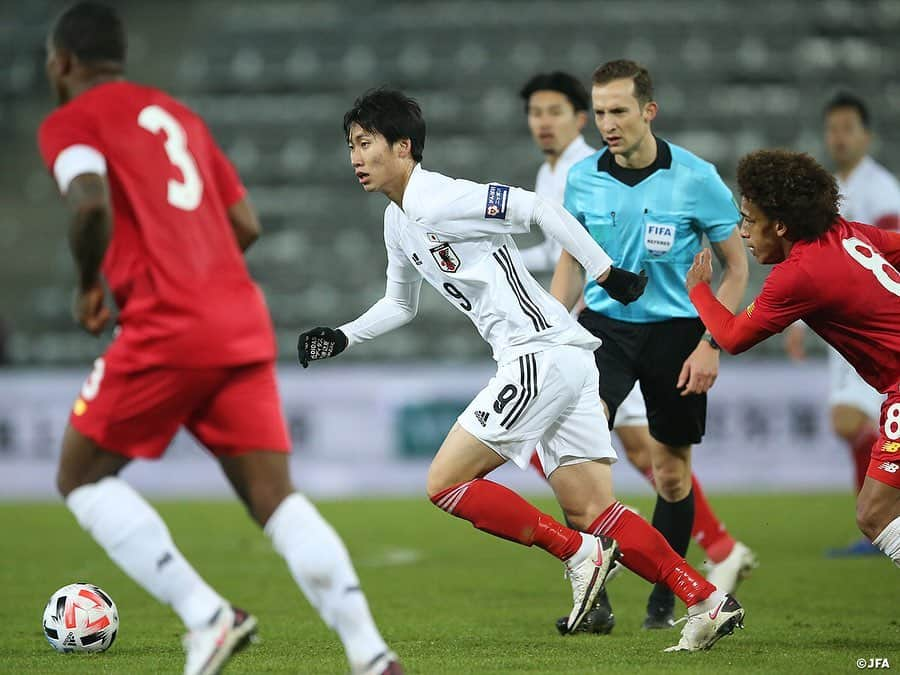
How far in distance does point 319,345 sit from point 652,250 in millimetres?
1661

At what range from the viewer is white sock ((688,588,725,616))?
17.5 ft

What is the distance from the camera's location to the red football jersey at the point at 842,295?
505 centimetres

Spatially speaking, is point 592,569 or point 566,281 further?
point 566,281

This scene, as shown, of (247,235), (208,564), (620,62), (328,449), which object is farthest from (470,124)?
(247,235)

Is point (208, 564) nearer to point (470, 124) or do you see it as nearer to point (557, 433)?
point (557, 433)

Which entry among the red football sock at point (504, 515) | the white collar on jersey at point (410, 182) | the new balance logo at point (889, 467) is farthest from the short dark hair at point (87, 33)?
the new balance logo at point (889, 467)

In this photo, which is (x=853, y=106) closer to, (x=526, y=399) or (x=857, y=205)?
(x=857, y=205)

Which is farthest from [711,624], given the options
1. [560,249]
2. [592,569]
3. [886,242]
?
[560,249]

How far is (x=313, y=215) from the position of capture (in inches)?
805

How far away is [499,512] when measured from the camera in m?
5.38

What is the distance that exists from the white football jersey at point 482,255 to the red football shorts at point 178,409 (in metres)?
1.06

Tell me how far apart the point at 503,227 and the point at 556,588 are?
10.4 ft

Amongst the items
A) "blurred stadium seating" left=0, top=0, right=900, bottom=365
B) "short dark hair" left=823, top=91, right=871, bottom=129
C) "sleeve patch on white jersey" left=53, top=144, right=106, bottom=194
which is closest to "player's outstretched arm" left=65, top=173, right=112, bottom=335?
"sleeve patch on white jersey" left=53, top=144, right=106, bottom=194

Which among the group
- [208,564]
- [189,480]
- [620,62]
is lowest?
[189,480]
